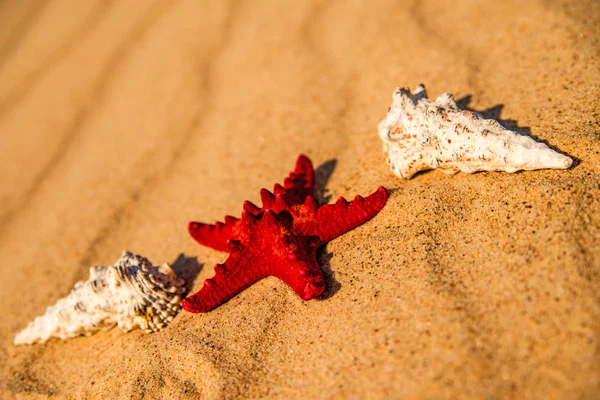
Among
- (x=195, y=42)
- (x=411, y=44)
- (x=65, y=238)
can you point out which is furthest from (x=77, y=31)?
(x=411, y=44)

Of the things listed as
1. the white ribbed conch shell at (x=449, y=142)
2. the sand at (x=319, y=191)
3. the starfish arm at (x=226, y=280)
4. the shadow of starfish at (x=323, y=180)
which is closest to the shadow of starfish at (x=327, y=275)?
the sand at (x=319, y=191)

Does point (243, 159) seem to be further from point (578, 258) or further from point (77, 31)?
point (77, 31)

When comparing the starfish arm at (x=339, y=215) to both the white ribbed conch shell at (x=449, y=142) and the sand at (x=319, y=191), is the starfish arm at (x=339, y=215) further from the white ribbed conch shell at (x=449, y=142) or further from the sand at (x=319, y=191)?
the white ribbed conch shell at (x=449, y=142)

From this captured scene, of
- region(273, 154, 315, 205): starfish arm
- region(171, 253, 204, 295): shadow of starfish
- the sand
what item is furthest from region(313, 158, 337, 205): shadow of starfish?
region(171, 253, 204, 295): shadow of starfish

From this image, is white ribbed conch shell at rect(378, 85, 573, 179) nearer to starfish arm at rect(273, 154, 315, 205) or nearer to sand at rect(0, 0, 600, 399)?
sand at rect(0, 0, 600, 399)

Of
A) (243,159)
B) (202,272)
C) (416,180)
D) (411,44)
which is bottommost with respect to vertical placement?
(202,272)

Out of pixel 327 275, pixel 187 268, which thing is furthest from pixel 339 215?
pixel 187 268

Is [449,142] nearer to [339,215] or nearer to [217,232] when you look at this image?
[339,215]
